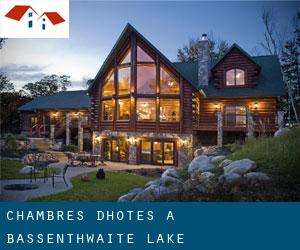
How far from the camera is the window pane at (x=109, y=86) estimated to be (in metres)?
20.7

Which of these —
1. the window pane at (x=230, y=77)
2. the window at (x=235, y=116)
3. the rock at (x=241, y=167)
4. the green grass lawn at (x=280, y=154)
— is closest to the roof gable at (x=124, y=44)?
the window pane at (x=230, y=77)

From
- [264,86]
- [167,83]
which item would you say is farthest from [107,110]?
[264,86]

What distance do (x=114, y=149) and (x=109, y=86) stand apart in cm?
493

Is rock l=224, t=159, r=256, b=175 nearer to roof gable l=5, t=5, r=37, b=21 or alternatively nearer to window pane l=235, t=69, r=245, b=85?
roof gable l=5, t=5, r=37, b=21

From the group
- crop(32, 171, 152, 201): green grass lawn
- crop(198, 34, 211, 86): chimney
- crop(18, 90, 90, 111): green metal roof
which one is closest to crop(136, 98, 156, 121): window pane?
crop(198, 34, 211, 86): chimney

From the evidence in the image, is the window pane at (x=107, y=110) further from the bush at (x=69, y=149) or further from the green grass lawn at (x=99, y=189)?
the green grass lawn at (x=99, y=189)

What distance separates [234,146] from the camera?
41.3 ft

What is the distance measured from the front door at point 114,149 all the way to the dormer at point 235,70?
8942 millimetres

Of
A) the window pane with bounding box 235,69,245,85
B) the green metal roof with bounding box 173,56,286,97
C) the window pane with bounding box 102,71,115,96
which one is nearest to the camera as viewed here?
the green metal roof with bounding box 173,56,286,97

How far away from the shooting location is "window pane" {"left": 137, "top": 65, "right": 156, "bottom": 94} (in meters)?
19.3

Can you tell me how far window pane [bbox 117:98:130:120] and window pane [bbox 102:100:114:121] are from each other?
2.43ft

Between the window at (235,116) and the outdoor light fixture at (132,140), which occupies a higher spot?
the window at (235,116)

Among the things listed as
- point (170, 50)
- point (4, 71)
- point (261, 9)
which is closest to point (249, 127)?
point (261, 9)

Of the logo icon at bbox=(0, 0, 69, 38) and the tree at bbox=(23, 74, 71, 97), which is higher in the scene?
the tree at bbox=(23, 74, 71, 97)
